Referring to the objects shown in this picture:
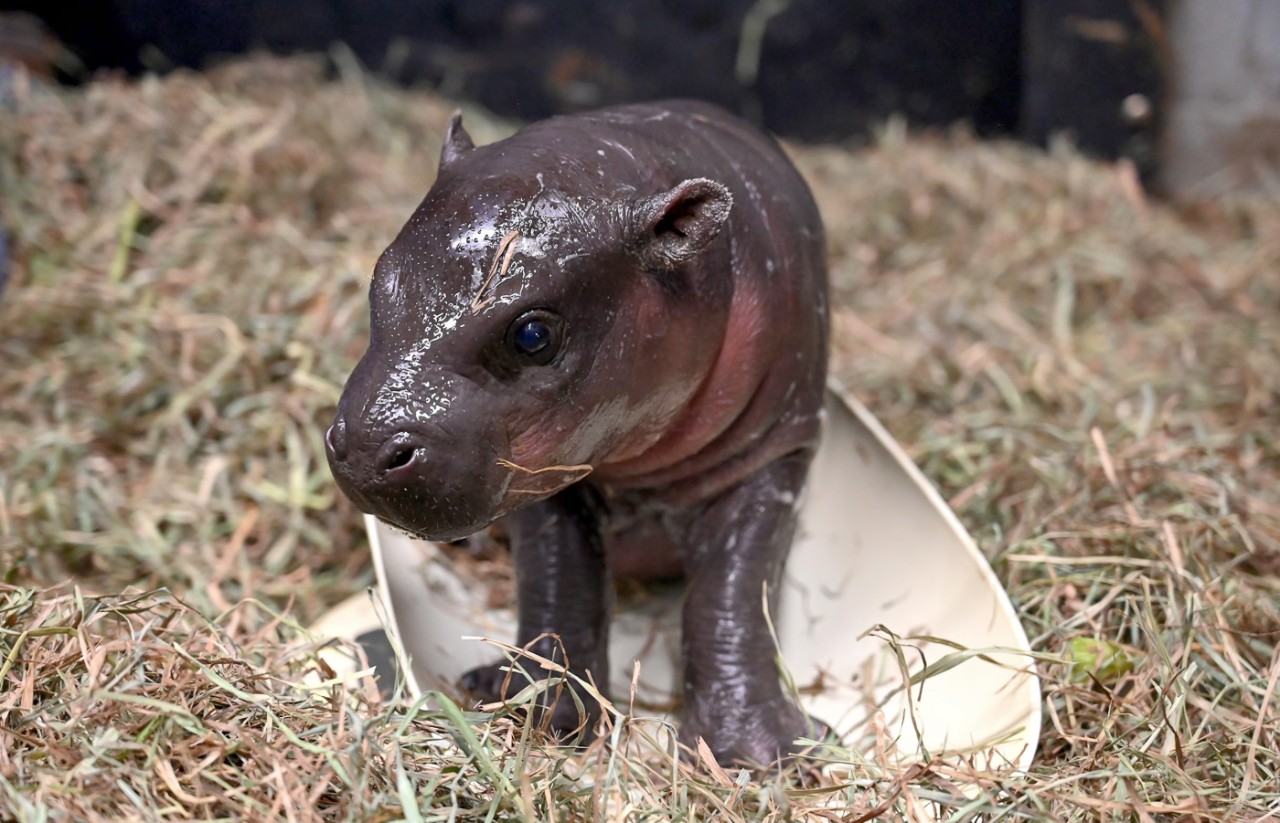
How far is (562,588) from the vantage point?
5.70 ft

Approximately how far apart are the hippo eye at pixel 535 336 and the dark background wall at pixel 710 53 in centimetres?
351

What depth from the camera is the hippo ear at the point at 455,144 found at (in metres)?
1.52

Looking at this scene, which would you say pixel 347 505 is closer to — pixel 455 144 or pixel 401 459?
pixel 455 144

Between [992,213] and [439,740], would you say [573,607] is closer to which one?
[439,740]

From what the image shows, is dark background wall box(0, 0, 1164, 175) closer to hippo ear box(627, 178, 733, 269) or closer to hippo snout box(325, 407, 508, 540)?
hippo ear box(627, 178, 733, 269)

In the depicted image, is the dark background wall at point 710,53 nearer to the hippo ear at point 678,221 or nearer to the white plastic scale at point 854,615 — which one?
the white plastic scale at point 854,615

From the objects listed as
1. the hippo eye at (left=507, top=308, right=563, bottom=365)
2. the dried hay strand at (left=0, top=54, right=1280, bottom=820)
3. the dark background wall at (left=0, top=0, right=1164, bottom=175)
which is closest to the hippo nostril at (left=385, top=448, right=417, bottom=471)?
the hippo eye at (left=507, top=308, right=563, bottom=365)

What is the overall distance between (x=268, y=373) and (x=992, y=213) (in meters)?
2.43

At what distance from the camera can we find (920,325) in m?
3.14

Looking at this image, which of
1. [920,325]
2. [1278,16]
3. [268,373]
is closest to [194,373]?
[268,373]

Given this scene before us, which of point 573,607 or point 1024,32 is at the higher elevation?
point 1024,32

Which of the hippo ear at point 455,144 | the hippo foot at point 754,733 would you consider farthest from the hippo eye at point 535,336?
the hippo foot at point 754,733

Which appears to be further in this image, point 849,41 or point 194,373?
point 849,41

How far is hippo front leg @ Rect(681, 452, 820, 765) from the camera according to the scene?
1.64 m
